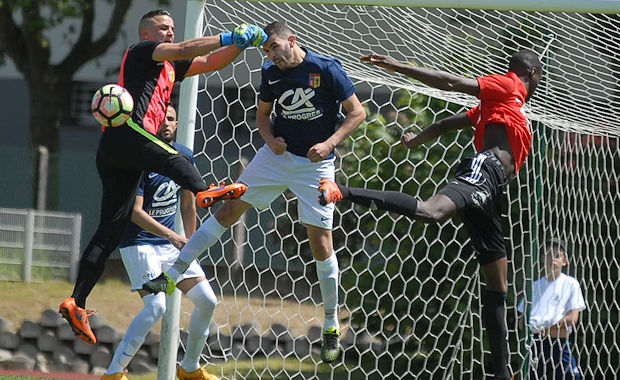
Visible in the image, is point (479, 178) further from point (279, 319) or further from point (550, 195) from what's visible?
point (279, 319)

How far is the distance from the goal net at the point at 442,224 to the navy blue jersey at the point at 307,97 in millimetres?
1603

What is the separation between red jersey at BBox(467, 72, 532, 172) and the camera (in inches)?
219

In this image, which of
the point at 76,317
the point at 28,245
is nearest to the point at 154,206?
the point at 76,317

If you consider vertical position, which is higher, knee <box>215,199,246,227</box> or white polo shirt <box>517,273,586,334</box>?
knee <box>215,199,246,227</box>

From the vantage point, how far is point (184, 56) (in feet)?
17.3

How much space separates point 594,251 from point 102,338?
5.06 meters

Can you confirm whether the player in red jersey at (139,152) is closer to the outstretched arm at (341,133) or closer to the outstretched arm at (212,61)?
the outstretched arm at (212,61)

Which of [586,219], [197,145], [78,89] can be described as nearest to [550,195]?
[586,219]

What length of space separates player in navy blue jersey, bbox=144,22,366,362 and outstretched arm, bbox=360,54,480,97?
1.68 feet

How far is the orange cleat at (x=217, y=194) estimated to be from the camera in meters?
5.08

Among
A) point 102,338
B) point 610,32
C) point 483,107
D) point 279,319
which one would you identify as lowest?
point 102,338

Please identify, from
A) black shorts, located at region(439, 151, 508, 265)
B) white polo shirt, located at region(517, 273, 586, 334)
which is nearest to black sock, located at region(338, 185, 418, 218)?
black shorts, located at region(439, 151, 508, 265)

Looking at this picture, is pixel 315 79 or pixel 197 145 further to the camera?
pixel 197 145

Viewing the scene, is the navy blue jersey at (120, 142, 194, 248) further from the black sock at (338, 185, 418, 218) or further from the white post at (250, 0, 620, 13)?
the white post at (250, 0, 620, 13)
